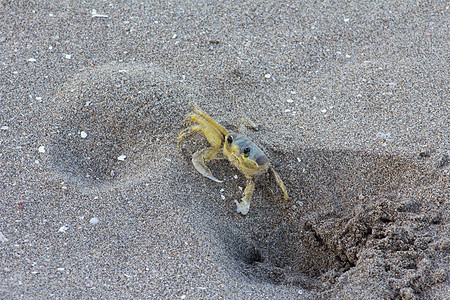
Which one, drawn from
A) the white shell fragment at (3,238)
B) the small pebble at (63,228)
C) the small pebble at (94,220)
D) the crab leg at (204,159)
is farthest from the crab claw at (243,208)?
the white shell fragment at (3,238)

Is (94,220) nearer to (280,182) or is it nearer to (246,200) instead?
(246,200)

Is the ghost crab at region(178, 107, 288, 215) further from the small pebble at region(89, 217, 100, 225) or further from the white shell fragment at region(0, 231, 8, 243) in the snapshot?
the white shell fragment at region(0, 231, 8, 243)

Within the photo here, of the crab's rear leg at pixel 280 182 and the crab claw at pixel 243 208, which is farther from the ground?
the crab's rear leg at pixel 280 182

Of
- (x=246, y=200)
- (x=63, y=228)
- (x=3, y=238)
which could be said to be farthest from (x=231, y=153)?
(x=3, y=238)

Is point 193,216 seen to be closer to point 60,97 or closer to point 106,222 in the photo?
point 106,222

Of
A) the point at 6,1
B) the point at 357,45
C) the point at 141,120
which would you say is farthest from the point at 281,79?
the point at 6,1

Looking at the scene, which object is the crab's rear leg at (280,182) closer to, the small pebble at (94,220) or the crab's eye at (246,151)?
the crab's eye at (246,151)
